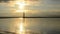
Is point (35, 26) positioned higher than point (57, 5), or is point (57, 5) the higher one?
point (57, 5)

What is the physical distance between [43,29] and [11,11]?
0.66ft

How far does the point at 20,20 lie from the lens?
601 millimetres

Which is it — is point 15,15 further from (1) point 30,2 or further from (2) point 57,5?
(2) point 57,5

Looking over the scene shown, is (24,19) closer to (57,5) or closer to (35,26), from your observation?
(35,26)

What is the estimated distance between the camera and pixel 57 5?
593mm

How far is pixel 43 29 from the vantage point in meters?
0.60

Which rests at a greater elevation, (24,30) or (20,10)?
(20,10)

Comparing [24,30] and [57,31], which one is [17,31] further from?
[57,31]

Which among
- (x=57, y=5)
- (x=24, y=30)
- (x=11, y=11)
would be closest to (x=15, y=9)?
(x=11, y=11)

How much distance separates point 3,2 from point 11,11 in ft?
0.23

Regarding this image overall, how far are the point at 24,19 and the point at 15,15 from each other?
0.18ft

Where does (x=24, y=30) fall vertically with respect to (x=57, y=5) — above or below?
below

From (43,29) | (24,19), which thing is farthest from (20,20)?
(43,29)

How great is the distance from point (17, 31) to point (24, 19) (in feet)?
0.25
